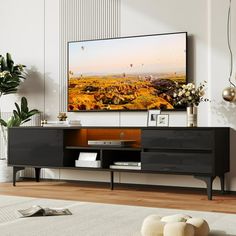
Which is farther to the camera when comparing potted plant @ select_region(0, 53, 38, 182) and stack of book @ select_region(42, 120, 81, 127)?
potted plant @ select_region(0, 53, 38, 182)

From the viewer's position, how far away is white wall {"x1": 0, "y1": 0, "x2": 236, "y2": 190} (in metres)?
4.63

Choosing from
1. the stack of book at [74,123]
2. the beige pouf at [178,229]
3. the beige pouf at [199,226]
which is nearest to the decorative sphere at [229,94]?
the stack of book at [74,123]

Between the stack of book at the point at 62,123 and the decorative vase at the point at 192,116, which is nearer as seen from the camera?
the decorative vase at the point at 192,116

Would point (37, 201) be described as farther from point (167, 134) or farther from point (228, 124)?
point (228, 124)

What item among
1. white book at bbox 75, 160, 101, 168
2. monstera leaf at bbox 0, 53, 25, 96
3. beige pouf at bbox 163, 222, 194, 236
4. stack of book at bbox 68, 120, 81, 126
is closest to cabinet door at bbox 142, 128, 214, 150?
white book at bbox 75, 160, 101, 168

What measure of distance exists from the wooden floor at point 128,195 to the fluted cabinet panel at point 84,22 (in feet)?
3.25

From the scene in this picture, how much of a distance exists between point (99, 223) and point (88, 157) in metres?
2.35

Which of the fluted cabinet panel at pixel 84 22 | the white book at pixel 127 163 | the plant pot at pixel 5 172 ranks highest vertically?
the fluted cabinet panel at pixel 84 22

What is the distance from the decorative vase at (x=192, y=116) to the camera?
4500 millimetres

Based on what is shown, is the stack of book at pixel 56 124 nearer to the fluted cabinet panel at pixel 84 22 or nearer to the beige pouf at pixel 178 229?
the fluted cabinet panel at pixel 84 22

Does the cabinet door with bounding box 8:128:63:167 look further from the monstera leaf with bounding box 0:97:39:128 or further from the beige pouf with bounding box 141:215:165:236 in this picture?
the beige pouf with bounding box 141:215:165:236

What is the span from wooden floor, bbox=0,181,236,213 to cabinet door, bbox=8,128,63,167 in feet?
0.89

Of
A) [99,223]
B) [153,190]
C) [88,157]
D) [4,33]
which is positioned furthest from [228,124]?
[4,33]

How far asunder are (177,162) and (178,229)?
2487 millimetres
